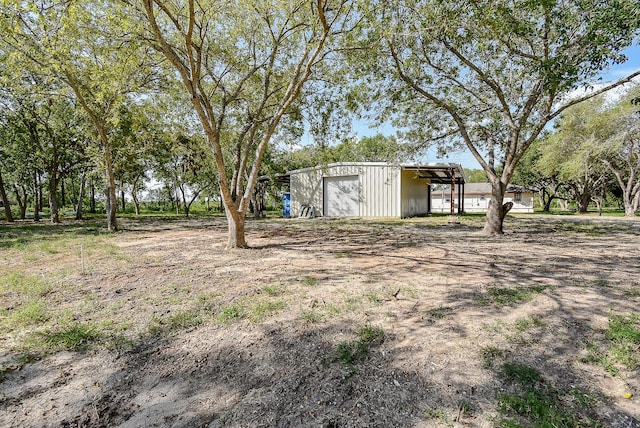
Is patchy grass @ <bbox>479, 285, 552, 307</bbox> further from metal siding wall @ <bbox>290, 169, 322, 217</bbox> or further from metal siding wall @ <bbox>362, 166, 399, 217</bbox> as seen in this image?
metal siding wall @ <bbox>290, 169, 322, 217</bbox>

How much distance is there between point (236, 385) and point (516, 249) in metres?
6.99

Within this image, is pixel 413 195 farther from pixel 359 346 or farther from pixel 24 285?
pixel 24 285

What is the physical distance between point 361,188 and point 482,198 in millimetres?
23464

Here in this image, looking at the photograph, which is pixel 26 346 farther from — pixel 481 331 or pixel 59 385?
pixel 481 331

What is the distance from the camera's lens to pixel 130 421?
6.36ft

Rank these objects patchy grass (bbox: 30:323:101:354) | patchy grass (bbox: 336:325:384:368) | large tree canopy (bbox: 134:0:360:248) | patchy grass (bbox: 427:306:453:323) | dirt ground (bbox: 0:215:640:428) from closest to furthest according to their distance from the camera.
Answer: dirt ground (bbox: 0:215:640:428) → patchy grass (bbox: 336:325:384:368) → patchy grass (bbox: 30:323:101:354) → patchy grass (bbox: 427:306:453:323) → large tree canopy (bbox: 134:0:360:248)

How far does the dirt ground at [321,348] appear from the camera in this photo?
2.01 m

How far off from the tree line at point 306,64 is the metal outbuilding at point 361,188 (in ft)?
21.1

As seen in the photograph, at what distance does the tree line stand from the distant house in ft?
86.2

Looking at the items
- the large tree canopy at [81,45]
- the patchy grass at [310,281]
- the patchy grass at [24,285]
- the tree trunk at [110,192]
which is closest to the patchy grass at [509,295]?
the patchy grass at [310,281]

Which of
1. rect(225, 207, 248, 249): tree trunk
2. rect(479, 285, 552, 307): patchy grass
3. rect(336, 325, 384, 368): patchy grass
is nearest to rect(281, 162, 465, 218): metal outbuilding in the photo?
rect(225, 207, 248, 249): tree trunk

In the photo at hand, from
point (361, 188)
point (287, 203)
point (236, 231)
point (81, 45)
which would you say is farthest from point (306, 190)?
point (81, 45)

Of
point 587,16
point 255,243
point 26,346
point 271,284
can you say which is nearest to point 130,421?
point 26,346

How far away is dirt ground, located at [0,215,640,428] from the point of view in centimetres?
201
